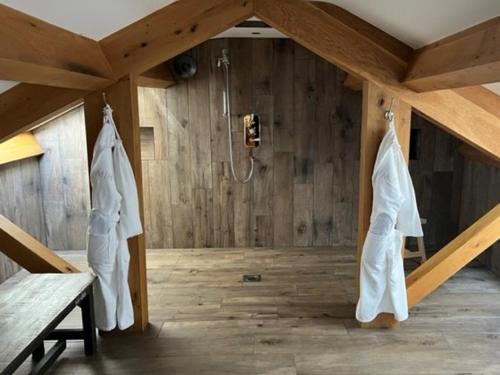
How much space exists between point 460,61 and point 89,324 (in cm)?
238

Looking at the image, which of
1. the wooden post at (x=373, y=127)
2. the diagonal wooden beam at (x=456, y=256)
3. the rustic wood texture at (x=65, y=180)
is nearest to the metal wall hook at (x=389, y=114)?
the wooden post at (x=373, y=127)

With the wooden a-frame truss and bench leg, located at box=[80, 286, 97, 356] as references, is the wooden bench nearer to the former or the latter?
bench leg, located at box=[80, 286, 97, 356]

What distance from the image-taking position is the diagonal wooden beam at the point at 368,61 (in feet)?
7.69

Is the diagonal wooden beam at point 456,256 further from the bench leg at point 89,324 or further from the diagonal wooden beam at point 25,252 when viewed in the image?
the diagonal wooden beam at point 25,252

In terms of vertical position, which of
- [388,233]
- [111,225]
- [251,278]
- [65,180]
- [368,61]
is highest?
[368,61]

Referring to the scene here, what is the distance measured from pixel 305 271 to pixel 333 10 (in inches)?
86.3

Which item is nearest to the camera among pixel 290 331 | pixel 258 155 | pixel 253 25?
pixel 290 331

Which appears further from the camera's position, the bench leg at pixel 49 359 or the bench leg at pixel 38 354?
the bench leg at pixel 38 354

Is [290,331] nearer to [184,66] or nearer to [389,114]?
[389,114]

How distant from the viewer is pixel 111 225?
7.63 ft

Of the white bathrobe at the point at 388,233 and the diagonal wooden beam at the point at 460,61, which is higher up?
the diagonal wooden beam at the point at 460,61

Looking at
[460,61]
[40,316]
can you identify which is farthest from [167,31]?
[40,316]

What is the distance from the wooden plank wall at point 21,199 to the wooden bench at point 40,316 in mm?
1323

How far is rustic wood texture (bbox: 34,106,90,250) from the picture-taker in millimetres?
4000
